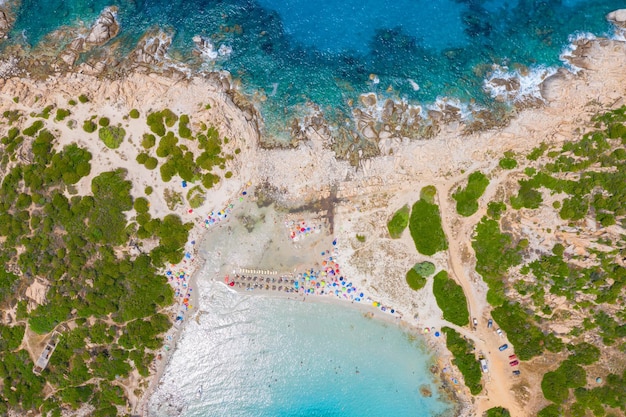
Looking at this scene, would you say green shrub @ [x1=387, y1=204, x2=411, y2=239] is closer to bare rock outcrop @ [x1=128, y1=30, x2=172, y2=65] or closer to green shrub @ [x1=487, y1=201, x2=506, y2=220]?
green shrub @ [x1=487, y1=201, x2=506, y2=220]

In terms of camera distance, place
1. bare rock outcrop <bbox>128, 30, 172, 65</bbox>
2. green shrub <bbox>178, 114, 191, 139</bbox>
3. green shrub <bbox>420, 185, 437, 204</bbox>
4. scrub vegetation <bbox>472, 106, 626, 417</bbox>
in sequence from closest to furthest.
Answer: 1. scrub vegetation <bbox>472, 106, 626, 417</bbox>
2. green shrub <bbox>420, 185, 437, 204</bbox>
3. green shrub <bbox>178, 114, 191, 139</bbox>
4. bare rock outcrop <bbox>128, 30, 172, 65</bbox>

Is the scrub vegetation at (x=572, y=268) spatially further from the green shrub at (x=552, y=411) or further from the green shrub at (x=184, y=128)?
the green shrub at (x=184, y=128)

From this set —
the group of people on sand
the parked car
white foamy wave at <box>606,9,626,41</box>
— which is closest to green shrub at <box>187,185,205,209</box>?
the group of people on sand

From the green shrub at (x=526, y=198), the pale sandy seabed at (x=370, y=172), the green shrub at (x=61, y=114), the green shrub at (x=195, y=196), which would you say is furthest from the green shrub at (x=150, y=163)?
the green shrub at (x=526, y=198)

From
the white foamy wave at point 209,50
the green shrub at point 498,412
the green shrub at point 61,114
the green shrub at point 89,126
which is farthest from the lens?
the white foamy wave at point 209,50

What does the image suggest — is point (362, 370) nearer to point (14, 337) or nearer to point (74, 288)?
point (74, 288)

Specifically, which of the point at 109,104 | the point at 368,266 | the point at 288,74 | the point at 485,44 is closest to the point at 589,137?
the point at 485,44
